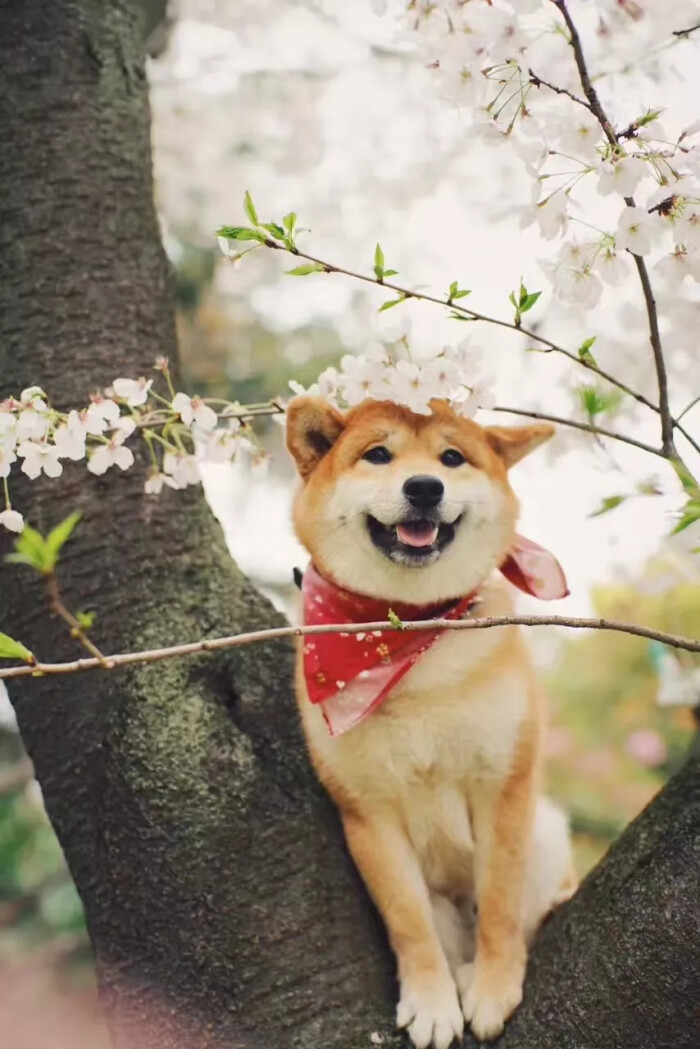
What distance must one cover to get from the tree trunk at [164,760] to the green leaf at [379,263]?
0.79 meters

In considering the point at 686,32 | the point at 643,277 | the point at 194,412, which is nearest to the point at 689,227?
the point at 643,277

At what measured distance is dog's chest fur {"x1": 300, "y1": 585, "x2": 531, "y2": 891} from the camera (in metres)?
1.96

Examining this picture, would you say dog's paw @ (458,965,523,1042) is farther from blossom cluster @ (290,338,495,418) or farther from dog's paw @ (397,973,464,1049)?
blossom cluster @ (290,338,495,418)

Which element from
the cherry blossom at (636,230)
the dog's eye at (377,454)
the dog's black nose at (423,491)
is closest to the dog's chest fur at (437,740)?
the dog's black nose at (423,491)

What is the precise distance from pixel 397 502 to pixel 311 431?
283 mm

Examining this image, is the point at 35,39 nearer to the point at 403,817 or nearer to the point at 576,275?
the point at 576,275

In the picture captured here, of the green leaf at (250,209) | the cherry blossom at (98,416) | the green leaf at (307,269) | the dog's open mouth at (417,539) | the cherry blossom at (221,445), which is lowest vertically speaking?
the dog's open mouth at (417,539)

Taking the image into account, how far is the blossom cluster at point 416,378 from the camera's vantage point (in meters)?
1.53

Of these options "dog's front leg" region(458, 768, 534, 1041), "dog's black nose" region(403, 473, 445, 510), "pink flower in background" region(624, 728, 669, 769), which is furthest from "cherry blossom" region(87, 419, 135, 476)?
"pink flower in background" region(624, 728, 669, 769)

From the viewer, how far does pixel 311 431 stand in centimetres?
215

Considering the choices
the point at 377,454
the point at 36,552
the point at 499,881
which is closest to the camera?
the point at 36,552

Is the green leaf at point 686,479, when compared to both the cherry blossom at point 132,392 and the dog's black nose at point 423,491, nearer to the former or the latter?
the dog's black nose at point 423,491

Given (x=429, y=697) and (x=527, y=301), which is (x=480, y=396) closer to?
(x=527, y=301)

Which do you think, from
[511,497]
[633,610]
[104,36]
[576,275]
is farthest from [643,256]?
[633,610]
